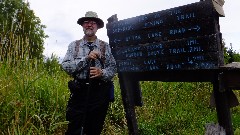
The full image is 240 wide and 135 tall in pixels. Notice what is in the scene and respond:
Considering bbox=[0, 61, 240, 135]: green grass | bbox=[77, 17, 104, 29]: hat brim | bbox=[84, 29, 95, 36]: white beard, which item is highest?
bbox=[77, 17, 104, 29]: hat brim

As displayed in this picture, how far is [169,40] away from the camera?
14.9ft

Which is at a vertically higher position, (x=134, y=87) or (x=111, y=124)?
(x=134, y=87)

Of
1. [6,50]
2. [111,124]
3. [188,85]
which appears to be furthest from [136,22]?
[188,85]

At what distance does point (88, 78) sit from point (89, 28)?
28.9 inches

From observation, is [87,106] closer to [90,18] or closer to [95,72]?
[95,72]

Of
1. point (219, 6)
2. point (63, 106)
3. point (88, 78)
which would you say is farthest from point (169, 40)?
point (63, 106)

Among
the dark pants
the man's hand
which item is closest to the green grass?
the dark pants

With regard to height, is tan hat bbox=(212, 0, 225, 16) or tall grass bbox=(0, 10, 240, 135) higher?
tan hat bbox=(212, 0, 225, 16)

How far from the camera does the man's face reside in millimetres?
4786

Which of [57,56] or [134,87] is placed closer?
[134,87]

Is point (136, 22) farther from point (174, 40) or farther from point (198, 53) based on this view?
point (198, 53)

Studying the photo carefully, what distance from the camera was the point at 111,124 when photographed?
6551 millimetres

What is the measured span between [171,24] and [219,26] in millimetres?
632

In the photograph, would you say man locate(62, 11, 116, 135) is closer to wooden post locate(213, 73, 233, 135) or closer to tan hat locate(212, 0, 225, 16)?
wooden post locate(213, 73, 233, 135)
